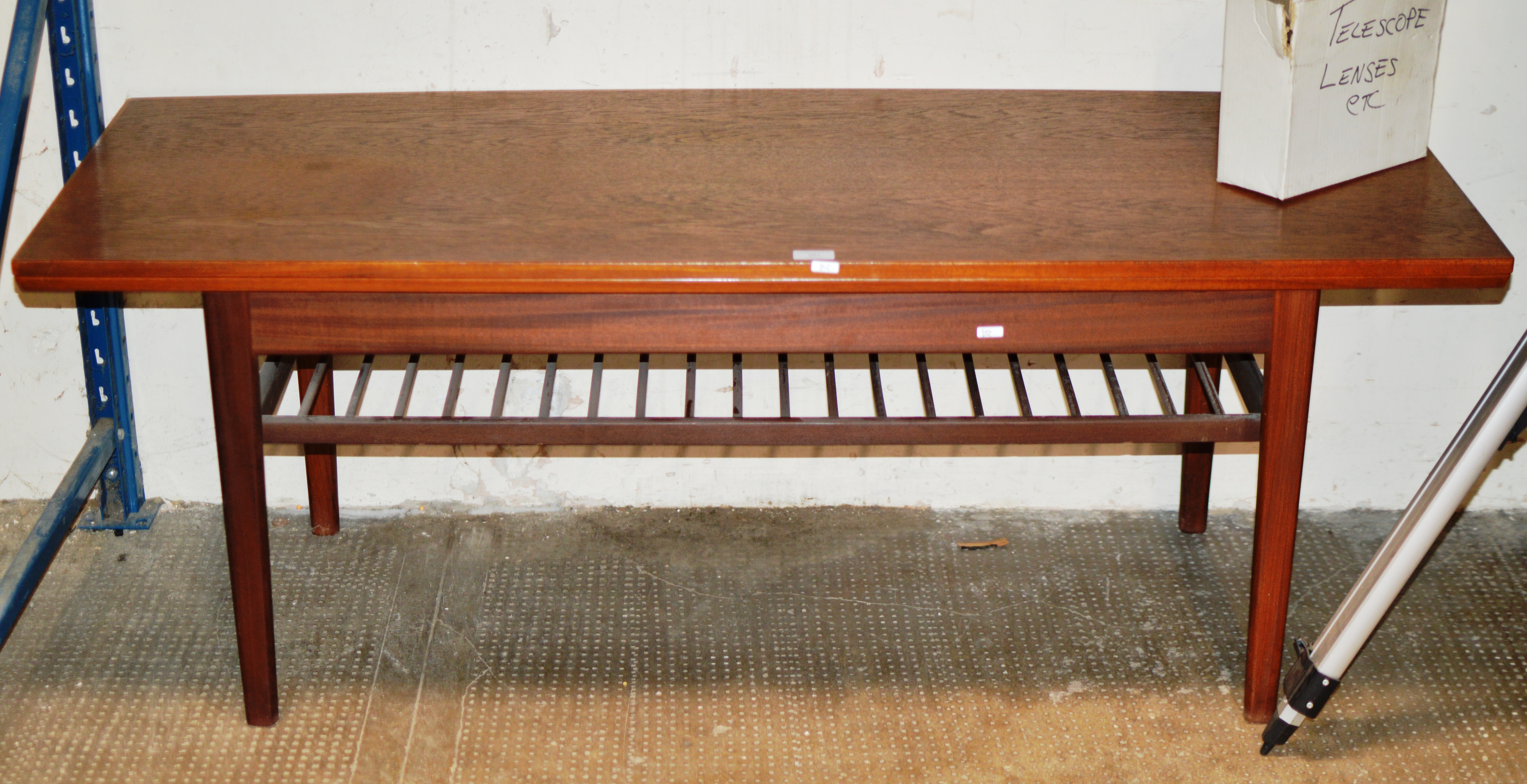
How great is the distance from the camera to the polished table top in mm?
1600

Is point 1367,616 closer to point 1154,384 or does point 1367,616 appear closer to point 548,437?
point 1154,384

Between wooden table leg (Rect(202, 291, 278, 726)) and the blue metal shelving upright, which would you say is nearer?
wooden table leg (Rect(202, 291, 278, 726))

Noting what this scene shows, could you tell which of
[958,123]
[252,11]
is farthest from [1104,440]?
[252,11]

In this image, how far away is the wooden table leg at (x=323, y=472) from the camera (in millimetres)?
2396

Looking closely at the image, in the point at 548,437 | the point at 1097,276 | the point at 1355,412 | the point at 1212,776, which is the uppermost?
the point at 1097,276

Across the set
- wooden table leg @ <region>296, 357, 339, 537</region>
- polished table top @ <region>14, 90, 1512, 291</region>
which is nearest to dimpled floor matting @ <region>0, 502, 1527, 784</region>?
wooden table leg @ <region>296, 357, 339, 537</region>

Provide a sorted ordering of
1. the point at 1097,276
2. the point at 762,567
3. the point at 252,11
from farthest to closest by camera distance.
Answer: the point at 762,567
the point at 252,11
the point at 1097,276

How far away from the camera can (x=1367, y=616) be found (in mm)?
1835

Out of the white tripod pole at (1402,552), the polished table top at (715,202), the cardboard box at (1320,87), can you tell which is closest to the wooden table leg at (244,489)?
the polished table top at (715,202)

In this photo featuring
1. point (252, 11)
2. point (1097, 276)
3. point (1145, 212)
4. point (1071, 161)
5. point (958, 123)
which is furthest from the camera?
point (252, 11)

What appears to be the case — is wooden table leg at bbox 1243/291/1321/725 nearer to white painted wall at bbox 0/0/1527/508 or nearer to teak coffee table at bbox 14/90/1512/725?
teak coffee table at bbox 14/90/1512/725

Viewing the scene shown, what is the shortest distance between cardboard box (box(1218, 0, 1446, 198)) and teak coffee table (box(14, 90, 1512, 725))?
1.5 inches

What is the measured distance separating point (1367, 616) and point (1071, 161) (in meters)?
0.76

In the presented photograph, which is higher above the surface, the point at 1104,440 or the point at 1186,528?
the point at 1104,440
